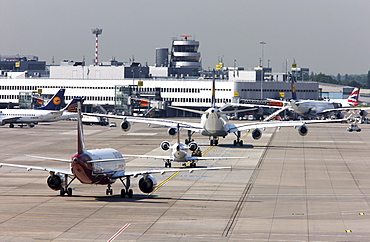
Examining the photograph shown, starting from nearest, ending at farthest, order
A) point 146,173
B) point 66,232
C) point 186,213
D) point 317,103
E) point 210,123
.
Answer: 1. point 66,232
2. point 186,213
3. point 146,173
4. point 210,123
5. point 317,103

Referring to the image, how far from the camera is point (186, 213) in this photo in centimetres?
4181

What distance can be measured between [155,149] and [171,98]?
4314 inches

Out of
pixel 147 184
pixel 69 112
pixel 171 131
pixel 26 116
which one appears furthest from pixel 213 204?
pixel 69 112

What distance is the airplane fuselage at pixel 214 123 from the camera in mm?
87562

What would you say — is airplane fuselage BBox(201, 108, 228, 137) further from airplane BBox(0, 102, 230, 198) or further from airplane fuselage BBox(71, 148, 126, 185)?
airplane fuselage BBox(71, 148, 126, 185)

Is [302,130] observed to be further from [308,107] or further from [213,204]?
[308,107]

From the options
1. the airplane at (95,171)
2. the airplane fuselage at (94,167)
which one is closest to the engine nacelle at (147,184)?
the airplane at (95,171)

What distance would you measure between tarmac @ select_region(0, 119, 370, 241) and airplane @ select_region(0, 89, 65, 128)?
49075 mm

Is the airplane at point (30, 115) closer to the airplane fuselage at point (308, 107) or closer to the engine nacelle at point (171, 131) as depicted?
the engine nacelle at point (171, 131)

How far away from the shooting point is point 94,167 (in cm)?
4450

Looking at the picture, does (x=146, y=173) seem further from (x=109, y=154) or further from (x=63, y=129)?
(x=63, y=129)

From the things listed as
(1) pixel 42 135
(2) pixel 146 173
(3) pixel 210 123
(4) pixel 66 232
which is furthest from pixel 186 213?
(1) pixel 42 135

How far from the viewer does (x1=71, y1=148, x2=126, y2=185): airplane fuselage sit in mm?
43719

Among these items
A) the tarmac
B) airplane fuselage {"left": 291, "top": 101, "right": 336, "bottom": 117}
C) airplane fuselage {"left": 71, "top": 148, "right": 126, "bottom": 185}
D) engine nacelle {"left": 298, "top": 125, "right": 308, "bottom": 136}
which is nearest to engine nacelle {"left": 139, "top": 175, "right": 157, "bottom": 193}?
the tarmac
